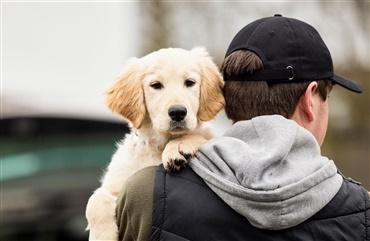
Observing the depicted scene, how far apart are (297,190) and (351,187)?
30 centimetres

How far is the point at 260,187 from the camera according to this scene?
296 centimetres

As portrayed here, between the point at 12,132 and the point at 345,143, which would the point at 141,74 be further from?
the point at 345,143

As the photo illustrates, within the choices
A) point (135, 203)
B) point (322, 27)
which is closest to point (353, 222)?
point (135, 203)

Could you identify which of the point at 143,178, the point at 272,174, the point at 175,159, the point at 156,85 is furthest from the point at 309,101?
the point at 156,85

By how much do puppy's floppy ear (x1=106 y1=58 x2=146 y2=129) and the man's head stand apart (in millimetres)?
820

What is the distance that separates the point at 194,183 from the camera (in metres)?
3.12

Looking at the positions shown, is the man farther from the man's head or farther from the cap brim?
the cap brim

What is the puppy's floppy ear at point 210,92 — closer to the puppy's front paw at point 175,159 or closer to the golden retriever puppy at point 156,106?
the golden retriever puppy at point 156,106

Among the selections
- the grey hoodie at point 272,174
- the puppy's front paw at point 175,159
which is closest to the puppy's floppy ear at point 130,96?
the puppy's front paw at point 175,159

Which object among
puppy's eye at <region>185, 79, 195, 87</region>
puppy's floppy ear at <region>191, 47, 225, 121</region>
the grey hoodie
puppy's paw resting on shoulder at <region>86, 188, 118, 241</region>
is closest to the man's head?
the grey hoodie

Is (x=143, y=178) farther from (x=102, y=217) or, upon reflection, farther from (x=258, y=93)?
(x=102, y=217)

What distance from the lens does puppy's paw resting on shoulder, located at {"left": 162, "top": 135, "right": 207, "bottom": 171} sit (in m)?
3.22

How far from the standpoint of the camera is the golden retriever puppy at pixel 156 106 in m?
3.95

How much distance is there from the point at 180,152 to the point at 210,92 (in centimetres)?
65
